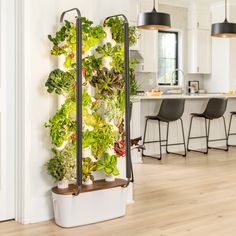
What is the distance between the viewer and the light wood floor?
3.18 m

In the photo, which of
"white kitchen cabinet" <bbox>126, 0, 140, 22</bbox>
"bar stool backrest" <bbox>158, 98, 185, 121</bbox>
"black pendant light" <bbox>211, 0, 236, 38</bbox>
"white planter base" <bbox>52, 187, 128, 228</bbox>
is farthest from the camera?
"white kitchen cabinet" <bbox>126, 0, 140, 22</bbox>

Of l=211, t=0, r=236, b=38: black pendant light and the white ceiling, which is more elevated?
the white ceiling

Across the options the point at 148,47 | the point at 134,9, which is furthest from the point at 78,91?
the point at 148,47

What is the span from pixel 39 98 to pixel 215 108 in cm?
420

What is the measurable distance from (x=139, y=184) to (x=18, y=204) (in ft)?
5.46

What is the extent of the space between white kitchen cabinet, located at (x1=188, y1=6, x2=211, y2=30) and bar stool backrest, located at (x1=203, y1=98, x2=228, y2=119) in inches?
110

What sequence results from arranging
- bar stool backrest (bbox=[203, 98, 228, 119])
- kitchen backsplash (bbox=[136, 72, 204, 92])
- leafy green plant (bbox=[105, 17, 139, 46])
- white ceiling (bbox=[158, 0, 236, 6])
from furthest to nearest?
white ceiling (bbox=[158, 0, 236, 6])
kitchen backsplash (bbox=[136, 72, 204, 92])
bar stool backrest (bbox=[203, 98, 228, 119])
leafy green plant (bbox=[105, 17, 139, 46])

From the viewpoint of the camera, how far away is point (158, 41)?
362 inches

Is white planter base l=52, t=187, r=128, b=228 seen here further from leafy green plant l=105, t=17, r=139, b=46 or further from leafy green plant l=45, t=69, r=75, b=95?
leafy green plant l=105, t=17, r=139, b=46

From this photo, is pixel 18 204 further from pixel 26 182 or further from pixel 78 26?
pixel 78 26

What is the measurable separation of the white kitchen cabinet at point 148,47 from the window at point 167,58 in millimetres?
585

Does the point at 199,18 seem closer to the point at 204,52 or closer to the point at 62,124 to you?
the point at 204,52

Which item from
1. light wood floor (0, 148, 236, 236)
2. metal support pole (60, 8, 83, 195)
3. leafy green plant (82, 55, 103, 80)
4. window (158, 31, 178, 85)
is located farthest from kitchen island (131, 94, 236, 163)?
metal support pole (60, 8, 83, 195)

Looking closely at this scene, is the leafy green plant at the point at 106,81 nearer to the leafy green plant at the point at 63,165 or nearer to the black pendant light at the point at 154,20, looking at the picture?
the leafy green plant at the point at 63,165
